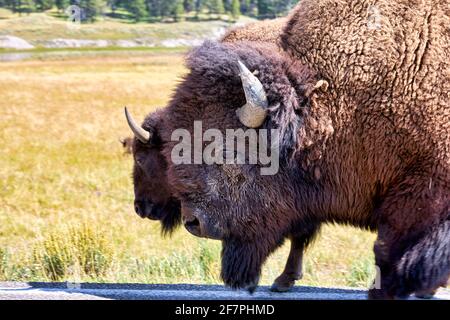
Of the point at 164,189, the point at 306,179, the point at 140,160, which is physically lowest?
the point at 164,189

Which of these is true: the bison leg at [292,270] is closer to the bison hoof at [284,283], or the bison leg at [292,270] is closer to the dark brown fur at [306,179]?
the bison hoof at [284,283]

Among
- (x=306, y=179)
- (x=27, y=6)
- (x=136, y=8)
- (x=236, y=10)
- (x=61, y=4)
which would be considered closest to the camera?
(x=306, y=179)

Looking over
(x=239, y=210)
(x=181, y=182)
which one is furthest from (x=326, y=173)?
(x=181, y=182)

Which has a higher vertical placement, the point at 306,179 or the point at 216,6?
the point at 216,6

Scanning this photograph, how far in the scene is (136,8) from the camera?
2083 centimetres

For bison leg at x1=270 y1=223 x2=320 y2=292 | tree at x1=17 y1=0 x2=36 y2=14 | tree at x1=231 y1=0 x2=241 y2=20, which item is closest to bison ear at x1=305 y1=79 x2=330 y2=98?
bison leg at x1=270 y1=223 x2=320 y2=292

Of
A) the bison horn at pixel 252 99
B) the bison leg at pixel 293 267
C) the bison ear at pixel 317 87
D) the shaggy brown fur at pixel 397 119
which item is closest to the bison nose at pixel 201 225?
the bison horn at pixel 252 99

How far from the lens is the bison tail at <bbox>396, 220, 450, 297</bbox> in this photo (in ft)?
14.2

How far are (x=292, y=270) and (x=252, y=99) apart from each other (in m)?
2.19

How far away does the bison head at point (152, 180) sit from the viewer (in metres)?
6.70

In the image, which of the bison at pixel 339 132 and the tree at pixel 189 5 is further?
the tree at pixel 189 5
